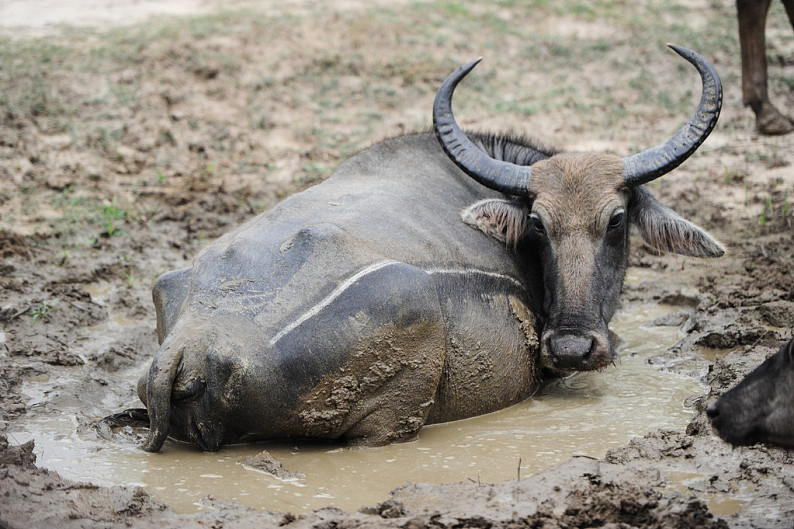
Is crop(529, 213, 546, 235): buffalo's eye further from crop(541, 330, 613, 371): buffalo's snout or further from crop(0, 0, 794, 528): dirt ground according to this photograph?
crop(0, 0, 794, 528): dirt ground

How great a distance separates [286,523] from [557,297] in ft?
8.38

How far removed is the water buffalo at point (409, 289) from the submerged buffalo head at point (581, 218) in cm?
1

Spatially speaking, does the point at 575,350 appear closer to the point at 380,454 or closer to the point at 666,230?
the point at 666,230

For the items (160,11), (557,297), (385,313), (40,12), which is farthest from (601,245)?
(40,12)

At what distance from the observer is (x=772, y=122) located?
998 centimetres

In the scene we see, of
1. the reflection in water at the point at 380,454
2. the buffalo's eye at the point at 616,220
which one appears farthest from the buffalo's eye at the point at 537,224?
the reflection in water at the point at 380,454

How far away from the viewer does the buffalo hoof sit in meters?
9.98

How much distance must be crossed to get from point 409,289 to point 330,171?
526cm

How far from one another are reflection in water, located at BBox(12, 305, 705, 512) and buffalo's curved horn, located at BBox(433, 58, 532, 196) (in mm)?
1447

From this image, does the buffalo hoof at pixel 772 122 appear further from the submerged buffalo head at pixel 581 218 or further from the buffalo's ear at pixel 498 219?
the buffalo's ear at pixel 498 219

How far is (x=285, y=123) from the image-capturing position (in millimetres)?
10883

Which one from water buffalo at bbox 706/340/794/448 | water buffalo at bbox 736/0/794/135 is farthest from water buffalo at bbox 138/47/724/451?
water buffalo at bbox 736/0/794/135

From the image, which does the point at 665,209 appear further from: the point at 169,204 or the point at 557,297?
the point at 169,204

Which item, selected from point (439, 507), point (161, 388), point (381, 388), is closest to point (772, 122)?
point (381, 388)
